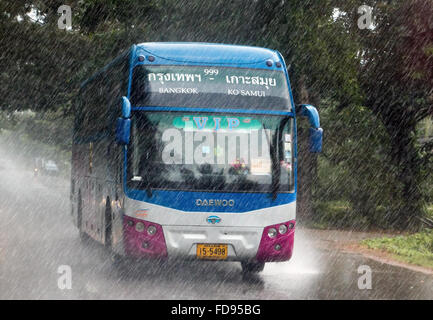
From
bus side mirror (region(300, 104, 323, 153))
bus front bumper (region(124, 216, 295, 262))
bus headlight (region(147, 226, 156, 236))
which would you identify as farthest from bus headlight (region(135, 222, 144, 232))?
bus side mirror (region(300, 104, 323, 153))

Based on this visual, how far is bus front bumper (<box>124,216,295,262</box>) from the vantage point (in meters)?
11.4

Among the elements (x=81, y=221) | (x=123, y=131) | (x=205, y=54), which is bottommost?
(x=81, y=221)

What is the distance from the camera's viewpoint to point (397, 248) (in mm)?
16781

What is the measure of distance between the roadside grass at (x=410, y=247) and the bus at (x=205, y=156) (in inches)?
170

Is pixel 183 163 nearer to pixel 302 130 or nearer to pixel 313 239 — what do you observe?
pixel 313 239

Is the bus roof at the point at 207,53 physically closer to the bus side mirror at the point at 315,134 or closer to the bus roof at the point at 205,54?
the bus roof at the point at 205,54

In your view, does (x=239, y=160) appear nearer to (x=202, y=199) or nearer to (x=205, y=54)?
(x=202, y=199)

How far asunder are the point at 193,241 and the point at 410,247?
7157 millimetres

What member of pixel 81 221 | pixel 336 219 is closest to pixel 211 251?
pixel 81 221

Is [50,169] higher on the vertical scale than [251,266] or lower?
lower

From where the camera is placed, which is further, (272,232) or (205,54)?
(205,54)

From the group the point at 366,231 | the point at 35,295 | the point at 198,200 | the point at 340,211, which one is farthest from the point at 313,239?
the point at 35,295

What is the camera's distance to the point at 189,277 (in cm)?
1248

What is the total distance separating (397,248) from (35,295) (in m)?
8.98
